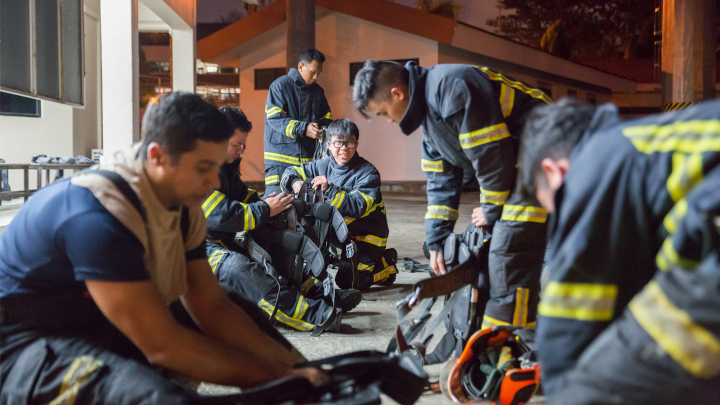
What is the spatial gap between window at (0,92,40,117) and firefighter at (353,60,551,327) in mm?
8393

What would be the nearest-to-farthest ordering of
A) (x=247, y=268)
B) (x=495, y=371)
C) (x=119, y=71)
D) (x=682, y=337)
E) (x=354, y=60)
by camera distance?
(x=682, y=337)
(x=495, y=371)
(x=247, y=268)
(x=119, y=71)
(x=354, y=60)

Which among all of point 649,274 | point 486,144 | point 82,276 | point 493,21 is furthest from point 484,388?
point 493,21

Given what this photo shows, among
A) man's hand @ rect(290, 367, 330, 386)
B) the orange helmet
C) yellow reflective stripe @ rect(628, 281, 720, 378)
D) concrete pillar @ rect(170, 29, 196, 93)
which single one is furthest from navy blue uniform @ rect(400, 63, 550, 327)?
concrete pillar @ rect(170, 29, 196, 93)

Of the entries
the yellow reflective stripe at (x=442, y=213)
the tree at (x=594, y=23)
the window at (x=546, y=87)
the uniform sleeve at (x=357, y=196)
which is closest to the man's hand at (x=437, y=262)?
the yellow reflective stripe at (x=442, y=213)

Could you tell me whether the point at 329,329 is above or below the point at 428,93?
below

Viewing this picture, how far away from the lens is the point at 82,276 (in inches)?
59.1

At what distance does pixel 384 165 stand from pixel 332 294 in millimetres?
12974

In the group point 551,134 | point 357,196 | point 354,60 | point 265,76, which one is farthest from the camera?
point 265,76

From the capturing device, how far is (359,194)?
434cm

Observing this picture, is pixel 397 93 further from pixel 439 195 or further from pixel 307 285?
pixel 307 285

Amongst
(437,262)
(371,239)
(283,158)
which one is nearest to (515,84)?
(437,262)

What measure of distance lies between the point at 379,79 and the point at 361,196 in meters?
1.86

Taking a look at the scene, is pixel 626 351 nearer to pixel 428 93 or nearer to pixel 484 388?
pixel 484 388

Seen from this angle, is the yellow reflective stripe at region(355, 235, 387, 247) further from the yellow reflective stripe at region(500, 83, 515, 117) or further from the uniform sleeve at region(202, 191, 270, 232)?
the yellow reflective stripe at region(500, 83, 515, 117)
